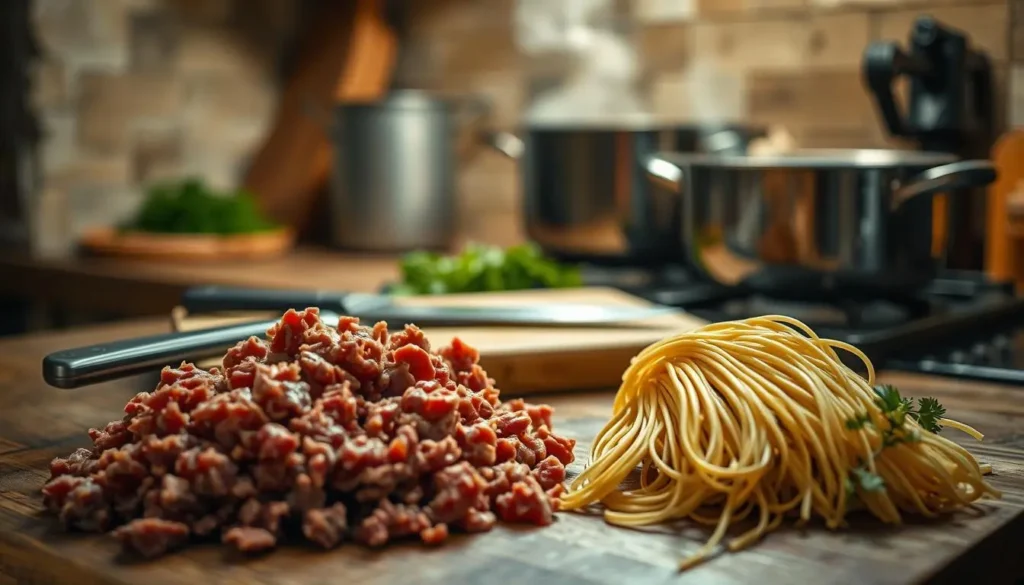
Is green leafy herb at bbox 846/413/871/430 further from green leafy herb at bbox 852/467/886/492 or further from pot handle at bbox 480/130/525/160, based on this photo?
pot handle at bbox 480/130/525/160

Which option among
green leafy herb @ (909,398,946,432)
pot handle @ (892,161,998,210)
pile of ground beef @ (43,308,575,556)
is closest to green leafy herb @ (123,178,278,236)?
pot handle @ (892,161,998,210)

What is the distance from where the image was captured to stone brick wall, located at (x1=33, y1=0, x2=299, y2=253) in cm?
250

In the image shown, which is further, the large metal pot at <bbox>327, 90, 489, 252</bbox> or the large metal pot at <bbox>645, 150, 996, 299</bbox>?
the large metal pot at <bbox>327, 90, 489, 252</bbox>

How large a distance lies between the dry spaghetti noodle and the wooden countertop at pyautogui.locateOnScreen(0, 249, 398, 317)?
1.20 meters

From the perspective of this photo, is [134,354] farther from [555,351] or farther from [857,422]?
[857,422]

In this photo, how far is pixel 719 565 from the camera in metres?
0.74

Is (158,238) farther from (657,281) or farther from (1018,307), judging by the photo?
(1018,307)

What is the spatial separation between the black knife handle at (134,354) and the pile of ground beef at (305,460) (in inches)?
5.1

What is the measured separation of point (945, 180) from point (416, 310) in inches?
25.8

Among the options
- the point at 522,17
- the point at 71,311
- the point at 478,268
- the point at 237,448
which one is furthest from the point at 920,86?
the point at 71,311

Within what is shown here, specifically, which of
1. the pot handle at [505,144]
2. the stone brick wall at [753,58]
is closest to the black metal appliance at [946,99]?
the stone brick wall at [753,58]

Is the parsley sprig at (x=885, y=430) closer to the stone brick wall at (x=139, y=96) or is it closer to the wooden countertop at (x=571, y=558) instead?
the wooden countertop at (x=571, y=558)

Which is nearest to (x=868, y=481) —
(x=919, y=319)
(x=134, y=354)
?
(x=134, y=354)

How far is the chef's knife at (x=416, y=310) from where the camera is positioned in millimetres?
1367
